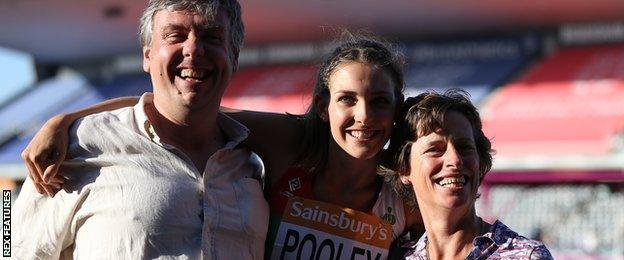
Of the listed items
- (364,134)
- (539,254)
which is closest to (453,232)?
(539,254)

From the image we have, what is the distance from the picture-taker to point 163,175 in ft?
9.03

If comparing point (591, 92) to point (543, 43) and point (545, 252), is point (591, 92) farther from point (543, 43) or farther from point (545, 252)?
point (545, 252)

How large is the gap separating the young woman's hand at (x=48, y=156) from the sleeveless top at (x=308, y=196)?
0.74m

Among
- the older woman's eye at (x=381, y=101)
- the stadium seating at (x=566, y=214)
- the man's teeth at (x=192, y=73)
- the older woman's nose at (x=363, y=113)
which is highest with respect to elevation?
the man's teeth at (x=192, y=73)

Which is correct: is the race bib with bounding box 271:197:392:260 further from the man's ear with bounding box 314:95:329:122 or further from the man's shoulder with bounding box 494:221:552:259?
the man's shoulder with bounding box 494:221:552:259

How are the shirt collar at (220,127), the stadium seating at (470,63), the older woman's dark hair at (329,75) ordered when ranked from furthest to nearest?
the stadium seating at (470,63) → the older woman's dark hair at (329,75) → the shirt collar at (220,127)

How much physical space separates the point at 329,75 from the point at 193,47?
0.68 meters

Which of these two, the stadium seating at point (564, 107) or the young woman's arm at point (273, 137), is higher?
the stadium seating at point (564, 107)

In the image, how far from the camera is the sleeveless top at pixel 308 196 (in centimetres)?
326

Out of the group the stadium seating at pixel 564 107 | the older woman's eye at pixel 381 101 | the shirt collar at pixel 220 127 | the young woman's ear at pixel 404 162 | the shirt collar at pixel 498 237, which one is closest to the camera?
the shirt collar at pixel 498 237

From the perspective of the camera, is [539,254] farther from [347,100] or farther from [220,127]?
[220,127]

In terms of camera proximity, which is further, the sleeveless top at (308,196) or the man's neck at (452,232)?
the sleeveless top at (308,196)

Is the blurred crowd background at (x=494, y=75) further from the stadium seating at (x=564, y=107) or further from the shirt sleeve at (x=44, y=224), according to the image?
the shirt sleeve at (x=44, y=224)

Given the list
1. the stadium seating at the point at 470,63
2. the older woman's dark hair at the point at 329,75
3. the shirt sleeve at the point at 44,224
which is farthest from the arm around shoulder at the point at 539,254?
the stadium seating at the point at 470,63
